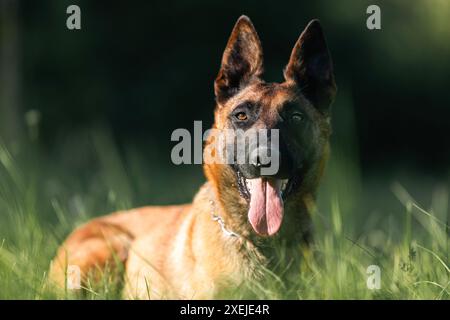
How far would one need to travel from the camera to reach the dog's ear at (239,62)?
4602 mm

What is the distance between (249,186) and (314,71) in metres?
0.95

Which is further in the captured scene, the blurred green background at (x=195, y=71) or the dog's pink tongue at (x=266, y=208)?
the blurred green background at (x=195, y=71)

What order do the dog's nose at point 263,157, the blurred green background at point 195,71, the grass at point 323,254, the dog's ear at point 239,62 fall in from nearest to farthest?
the grass at point 323,254
the dog's nose at point 263,157
the dog's ear at point 239,62
the blurred green background at point 195,71

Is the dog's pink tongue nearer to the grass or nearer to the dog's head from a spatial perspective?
the dog's head

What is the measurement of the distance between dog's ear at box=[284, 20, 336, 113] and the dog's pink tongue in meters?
0.77

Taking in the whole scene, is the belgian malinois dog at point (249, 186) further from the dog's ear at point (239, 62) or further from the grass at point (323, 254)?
the grass at point (323, 254)

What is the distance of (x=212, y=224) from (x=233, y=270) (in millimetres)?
383


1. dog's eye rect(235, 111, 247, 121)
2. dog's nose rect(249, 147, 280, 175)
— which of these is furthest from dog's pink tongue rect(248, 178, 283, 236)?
dog's eye rect(235, 111, 247, 121)

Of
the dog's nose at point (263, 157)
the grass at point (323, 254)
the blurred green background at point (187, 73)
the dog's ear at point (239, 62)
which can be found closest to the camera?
the grass at point (323, 254)

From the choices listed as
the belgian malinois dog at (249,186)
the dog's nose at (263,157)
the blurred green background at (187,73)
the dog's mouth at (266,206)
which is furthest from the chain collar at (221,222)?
the blurred green background at (187,73)

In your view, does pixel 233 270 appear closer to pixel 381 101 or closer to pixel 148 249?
pixel 148 249

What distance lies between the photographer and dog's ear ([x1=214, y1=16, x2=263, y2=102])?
15.1 feet

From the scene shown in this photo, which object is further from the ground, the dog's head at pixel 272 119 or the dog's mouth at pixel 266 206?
the dog's head at pixel 272 119
